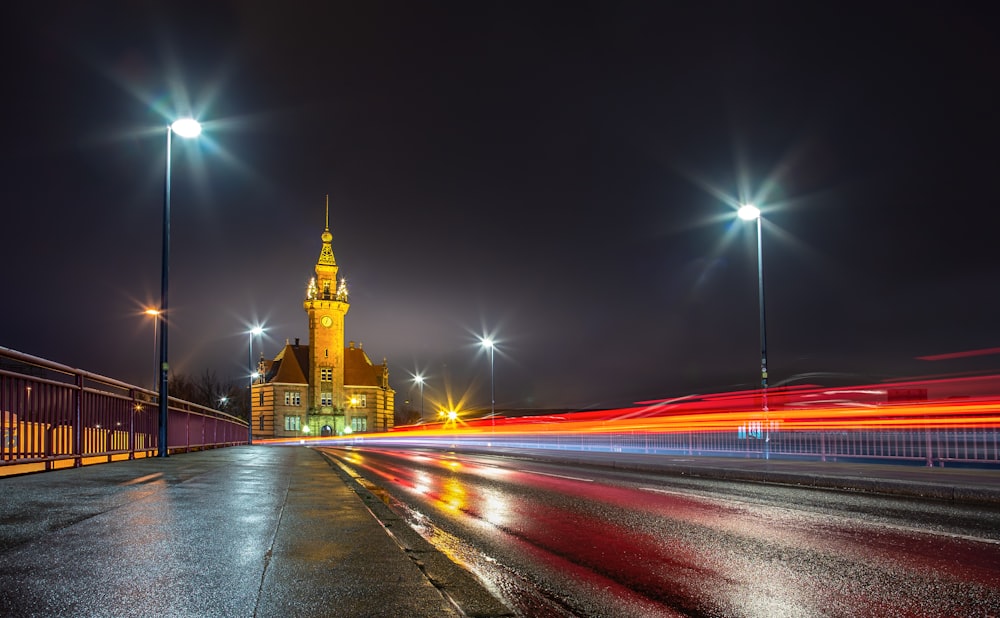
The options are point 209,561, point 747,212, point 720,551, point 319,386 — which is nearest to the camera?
point 209,561

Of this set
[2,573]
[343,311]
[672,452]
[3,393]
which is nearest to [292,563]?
[2,573]

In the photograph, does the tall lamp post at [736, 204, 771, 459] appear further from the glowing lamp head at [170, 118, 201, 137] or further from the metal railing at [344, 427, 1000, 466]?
the glowing lamp head at [170, 118, 201, 137]

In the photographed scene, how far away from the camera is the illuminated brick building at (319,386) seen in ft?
356

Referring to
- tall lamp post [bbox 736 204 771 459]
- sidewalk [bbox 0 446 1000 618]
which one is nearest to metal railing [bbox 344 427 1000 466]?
tall lamp post [bbox 736 204 771 459]

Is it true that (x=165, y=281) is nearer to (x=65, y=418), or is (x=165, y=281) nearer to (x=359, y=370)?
(x=65, y=418)

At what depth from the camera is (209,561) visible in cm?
443

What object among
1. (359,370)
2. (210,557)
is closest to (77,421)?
(210,557)


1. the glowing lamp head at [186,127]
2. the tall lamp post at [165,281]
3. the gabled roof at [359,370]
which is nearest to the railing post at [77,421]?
the tall lamp post at [165,281]

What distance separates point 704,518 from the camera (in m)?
8.61

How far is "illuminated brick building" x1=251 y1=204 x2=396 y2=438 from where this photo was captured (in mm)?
108500

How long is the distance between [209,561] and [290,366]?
4413 inches

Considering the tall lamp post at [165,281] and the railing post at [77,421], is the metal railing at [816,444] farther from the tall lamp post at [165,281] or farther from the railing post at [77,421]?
the railing post at [77,421]

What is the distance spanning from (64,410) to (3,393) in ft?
7.94

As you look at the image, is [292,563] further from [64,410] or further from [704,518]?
[64,410]
